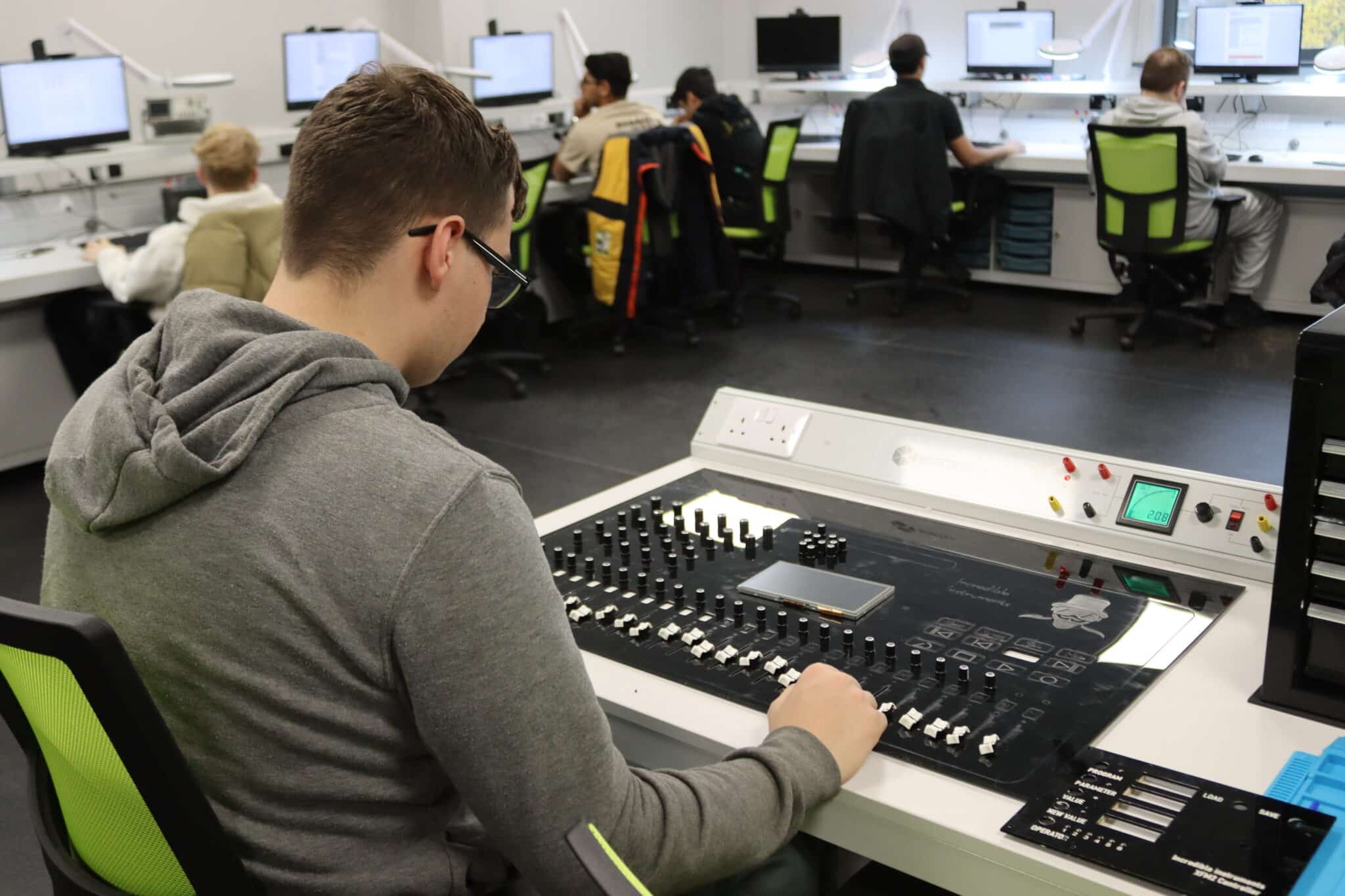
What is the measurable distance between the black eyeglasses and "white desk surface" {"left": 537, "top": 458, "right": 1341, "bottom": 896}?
1.37ft

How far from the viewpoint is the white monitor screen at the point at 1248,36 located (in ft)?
17.0

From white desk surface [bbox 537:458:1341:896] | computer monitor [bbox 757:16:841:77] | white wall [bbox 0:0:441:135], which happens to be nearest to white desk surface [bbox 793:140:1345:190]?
computer monitor [bbox 757:16:841:77]

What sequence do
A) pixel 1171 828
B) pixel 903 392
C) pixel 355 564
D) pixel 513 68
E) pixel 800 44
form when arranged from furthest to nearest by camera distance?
pixel 800 44 < pixel 513 68 < pixel 903 392 < pixel 1171 828 < pixel 355 564

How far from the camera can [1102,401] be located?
4352 millimetres

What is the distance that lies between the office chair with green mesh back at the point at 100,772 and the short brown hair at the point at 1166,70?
15.5ft

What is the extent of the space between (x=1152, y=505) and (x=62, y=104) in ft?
13.8

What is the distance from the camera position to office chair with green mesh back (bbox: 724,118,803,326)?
18.4 ft

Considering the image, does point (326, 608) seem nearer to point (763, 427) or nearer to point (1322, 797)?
point (1322, 797)

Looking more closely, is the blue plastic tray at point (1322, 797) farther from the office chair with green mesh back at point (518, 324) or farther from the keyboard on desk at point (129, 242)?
the keyboard on desk at point (129, 242)

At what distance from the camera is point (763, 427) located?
189 centimetres

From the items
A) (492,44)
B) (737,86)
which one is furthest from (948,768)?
(737,86)

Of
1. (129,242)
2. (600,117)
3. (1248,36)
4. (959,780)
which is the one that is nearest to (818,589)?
(959,780)

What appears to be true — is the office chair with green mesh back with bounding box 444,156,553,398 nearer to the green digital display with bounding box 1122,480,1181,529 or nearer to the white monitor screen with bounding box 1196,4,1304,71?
the white monitor screen with bounding box 1196,4,1304,71

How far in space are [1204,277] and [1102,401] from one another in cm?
126
